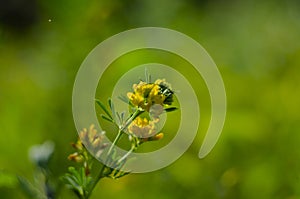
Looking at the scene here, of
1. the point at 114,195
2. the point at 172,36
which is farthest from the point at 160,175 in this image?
the point at 172,36

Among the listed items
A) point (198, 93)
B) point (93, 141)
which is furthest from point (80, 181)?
point (198, 93)

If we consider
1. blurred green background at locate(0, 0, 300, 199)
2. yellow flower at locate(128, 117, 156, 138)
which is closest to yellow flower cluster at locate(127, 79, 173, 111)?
yellow flower at locate(128, 117, 156, 138)

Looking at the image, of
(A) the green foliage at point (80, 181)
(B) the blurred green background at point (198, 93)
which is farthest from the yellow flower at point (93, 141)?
(B) the blurred green background at point (198, 93)

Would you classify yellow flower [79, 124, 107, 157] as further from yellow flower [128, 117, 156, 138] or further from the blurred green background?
the blurred green background

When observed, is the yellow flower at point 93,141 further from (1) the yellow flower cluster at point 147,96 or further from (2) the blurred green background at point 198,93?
(2) the blurred green background at point 198,93

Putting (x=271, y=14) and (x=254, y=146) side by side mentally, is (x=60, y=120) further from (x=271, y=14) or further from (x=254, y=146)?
(x=271, y=14)

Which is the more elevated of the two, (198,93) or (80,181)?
(198,93)

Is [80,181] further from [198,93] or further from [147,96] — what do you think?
[198,93]
